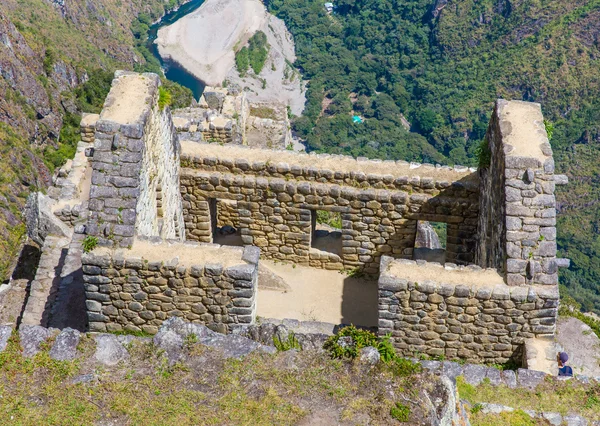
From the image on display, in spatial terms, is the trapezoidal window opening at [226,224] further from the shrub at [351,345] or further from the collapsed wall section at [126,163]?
the shrub at [351,345]

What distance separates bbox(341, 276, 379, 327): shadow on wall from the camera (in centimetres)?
1306

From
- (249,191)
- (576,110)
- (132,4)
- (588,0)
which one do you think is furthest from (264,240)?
(132,4)

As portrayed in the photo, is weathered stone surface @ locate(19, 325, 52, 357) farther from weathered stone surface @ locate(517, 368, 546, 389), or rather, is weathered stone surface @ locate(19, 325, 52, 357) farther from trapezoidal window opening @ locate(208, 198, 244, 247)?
trapezoidal window opening @ locate(208, 198, 244, 247)

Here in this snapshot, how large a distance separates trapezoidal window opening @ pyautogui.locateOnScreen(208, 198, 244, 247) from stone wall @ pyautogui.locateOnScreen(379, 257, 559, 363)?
484 cm

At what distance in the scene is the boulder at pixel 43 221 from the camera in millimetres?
14219

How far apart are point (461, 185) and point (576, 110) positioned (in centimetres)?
7545

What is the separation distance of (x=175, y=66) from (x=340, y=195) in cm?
9479

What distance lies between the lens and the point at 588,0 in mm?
90750

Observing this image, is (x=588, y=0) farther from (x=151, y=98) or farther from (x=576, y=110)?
(x=151, y=98)

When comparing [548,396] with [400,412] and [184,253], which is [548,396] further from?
[184,253]

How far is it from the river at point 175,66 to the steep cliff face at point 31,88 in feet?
40.9

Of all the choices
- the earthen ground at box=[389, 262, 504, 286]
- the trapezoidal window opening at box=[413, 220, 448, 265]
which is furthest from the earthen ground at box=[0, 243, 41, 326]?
the trapezoidal window opening at box=[413, 220, 448, 265]

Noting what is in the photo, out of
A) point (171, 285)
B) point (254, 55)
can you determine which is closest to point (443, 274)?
point (171, 285)

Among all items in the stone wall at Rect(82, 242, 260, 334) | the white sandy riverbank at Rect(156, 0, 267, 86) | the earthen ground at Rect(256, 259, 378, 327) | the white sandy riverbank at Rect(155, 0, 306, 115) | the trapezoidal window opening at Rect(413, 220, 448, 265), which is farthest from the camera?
A: the white sandy riverbank at Rect(156, 0, 267, 86)
